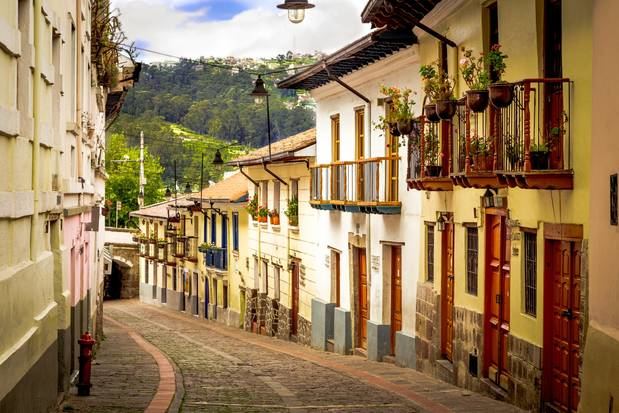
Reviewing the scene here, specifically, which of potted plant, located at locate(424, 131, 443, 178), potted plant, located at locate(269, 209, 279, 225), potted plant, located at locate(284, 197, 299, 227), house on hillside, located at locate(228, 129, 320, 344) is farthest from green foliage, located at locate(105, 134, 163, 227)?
potted plant, located at locate(424, 131, 443, 178)

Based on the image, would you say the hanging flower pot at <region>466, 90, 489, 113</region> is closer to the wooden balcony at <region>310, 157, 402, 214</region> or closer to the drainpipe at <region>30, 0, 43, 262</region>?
the drainpipe at <region>30, 0, 43, 262</region>

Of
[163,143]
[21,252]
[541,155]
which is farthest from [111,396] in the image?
[163,143]

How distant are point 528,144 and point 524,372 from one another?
124 inches

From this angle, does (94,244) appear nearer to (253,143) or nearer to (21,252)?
(21,252)

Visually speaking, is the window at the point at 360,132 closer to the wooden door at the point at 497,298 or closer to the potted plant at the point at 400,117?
the potted plant at the point at 400,117

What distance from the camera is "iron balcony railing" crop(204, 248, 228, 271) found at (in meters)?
43.1

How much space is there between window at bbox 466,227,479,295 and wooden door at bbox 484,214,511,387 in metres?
0.70

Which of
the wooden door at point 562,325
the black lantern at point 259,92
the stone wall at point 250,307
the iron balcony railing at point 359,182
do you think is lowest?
the stone wall at point 250,307

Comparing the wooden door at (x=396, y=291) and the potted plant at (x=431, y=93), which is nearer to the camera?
the potted plant at (x=431, y=93)

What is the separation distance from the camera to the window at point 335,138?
26547 mm

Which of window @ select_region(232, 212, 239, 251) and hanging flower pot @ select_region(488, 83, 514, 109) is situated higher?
hanging flower pot @ select_region(488, 83, 514, 109)

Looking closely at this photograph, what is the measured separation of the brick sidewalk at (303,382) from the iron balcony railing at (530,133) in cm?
300

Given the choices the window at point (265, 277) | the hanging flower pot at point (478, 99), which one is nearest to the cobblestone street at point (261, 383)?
the hanging flower pot at point (478, 99)

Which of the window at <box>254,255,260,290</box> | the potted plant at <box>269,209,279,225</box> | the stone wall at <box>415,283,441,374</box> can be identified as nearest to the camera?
the stone wall at <box>415,283,441,374</box>
